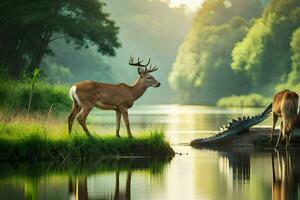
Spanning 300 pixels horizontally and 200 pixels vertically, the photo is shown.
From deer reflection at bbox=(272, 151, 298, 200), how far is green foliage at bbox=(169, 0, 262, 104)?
86.2 meters

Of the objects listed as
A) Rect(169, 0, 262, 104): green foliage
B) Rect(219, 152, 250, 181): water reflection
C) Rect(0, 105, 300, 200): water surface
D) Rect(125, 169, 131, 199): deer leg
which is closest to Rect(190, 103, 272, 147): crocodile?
Rect(219, 152, 250, 181): water reflection

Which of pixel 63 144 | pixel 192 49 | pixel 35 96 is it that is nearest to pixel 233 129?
pixel 63 144

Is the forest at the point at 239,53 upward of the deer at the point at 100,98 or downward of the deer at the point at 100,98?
upward

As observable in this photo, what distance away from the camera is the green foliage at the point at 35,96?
126ft

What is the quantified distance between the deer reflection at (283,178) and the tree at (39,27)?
26499 millimetres

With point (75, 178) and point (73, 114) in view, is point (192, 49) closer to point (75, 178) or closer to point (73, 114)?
point (73, 114)

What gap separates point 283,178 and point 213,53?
354ft

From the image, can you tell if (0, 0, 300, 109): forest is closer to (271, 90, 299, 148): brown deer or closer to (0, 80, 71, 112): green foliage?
(0, 80, 71, 112): green foliage

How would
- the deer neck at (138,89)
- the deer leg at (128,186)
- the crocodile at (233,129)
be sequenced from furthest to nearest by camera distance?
the crocodile at (233,129), the deer neck at (138,89), the deer leg at (128,186)

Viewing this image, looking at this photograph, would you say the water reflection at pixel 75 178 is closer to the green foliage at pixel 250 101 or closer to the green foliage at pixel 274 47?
the green foliage at pixel 250 101

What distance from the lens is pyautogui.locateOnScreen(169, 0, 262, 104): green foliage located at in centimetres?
12075

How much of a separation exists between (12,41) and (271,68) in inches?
2067

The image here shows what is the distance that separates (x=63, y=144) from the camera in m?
24.1

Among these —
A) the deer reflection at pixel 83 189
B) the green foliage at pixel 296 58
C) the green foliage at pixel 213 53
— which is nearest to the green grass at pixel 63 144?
the deer reflection at pixel 83 189
